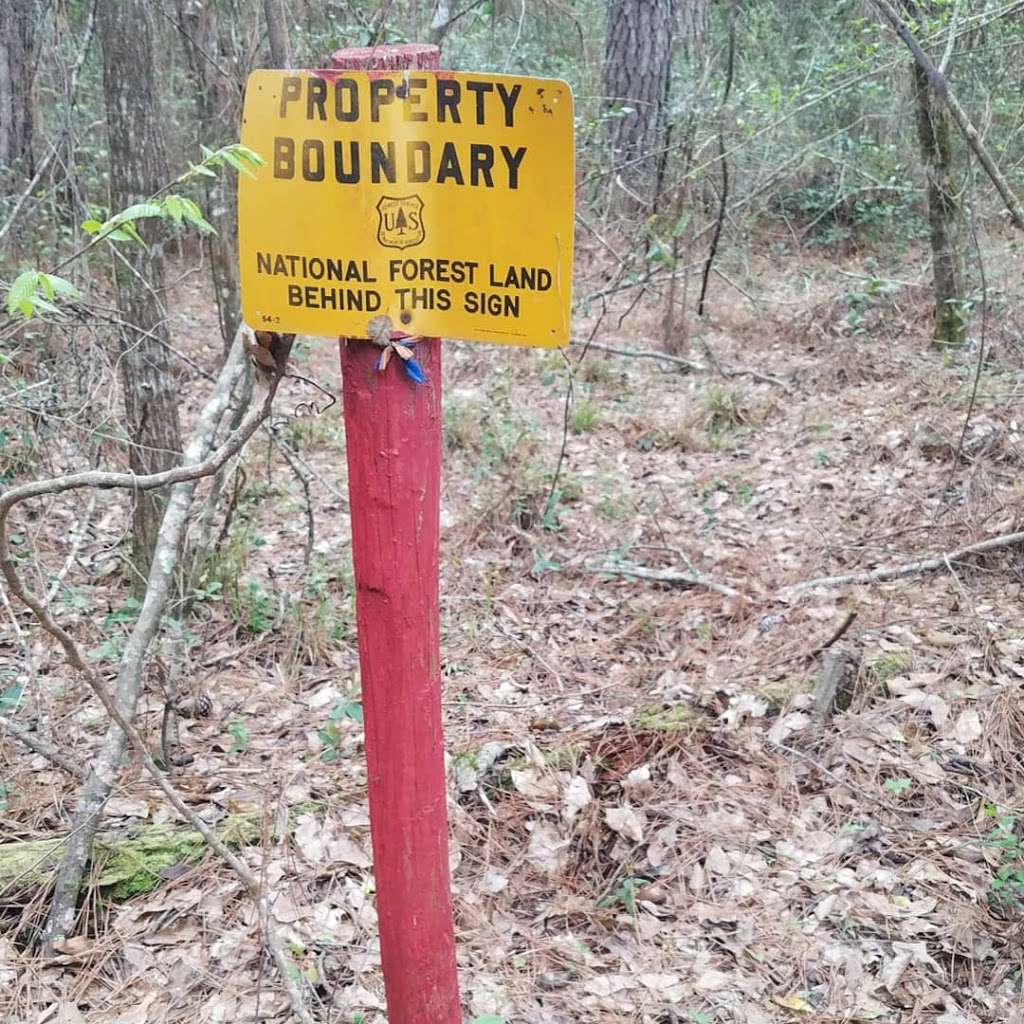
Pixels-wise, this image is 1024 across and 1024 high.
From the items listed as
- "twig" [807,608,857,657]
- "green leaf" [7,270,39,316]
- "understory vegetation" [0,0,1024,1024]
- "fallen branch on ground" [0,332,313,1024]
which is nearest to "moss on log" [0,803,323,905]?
"understory vegetation" [0,0,1024,1024]

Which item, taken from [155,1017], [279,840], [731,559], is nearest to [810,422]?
[731,559]

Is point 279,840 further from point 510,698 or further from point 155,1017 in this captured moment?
point 510,698

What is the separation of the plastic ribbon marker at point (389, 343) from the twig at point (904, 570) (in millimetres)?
3086

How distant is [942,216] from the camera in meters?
7.13

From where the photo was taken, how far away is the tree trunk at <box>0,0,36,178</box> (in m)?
7.01

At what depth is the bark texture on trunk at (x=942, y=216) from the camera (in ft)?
21.9

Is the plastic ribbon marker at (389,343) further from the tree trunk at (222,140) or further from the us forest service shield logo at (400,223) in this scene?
the tree trunk at (222,140)

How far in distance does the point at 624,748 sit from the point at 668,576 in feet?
4.77

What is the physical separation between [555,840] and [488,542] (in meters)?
2.30

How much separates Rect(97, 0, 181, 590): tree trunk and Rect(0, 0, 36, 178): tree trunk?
3942mm

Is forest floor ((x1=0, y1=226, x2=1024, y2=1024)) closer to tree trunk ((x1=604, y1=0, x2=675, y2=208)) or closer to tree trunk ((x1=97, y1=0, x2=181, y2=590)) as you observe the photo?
tree trunk ((x1=97, y1=0, x2=181, y2=590))

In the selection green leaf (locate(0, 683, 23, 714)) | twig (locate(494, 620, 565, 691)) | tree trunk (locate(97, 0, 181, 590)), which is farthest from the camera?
twig (locate(494, 620, 565, 691))

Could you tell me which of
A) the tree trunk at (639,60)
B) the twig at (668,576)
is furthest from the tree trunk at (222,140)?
the tree trunk at (639,60)

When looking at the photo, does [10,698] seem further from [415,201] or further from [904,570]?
[904,570]
